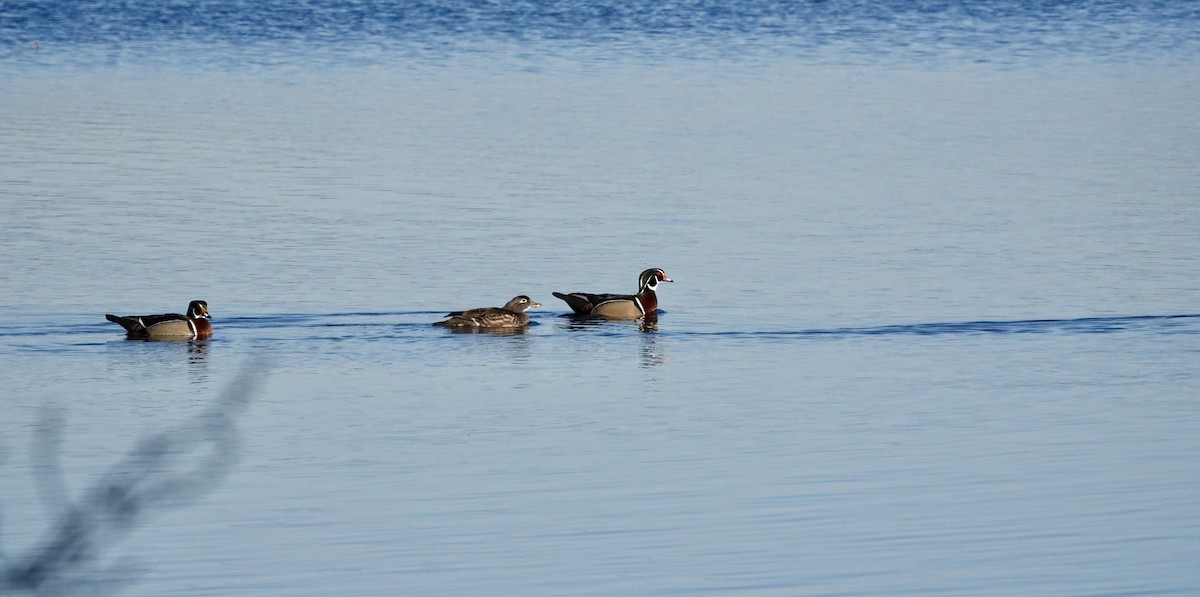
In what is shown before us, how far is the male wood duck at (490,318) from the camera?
52.2ft

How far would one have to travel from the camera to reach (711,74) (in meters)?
37.4

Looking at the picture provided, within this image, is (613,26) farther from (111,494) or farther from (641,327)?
(111,494)

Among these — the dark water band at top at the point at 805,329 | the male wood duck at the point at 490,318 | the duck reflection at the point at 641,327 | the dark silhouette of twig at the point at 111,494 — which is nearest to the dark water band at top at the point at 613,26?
the duck reflection at the point at 641,327

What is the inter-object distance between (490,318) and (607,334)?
113 centimetres

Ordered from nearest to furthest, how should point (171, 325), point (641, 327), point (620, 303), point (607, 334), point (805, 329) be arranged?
point (171, 325) < point (805, 329) < point (607, 334) < point (641, 327) < point (620, 303)

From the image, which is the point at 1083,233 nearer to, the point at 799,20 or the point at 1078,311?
the point at 1078,311

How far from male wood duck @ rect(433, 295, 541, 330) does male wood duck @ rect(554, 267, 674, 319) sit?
884 millimetres

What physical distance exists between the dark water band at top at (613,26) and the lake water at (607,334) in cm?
444

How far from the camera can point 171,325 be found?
1557 cm

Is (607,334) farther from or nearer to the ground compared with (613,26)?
nearer to the ground

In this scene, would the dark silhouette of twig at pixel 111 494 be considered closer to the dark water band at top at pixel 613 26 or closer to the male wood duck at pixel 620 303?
the male wood duck at pixel 620 303

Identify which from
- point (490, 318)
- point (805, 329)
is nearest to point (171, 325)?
point (490, 318)

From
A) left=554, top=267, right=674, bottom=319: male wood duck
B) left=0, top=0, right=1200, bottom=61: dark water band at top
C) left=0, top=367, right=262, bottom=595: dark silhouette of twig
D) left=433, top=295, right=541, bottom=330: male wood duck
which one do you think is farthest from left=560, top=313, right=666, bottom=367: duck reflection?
left=0, top=0, right=1200, bottom=61: dark water band at top

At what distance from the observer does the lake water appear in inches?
357
